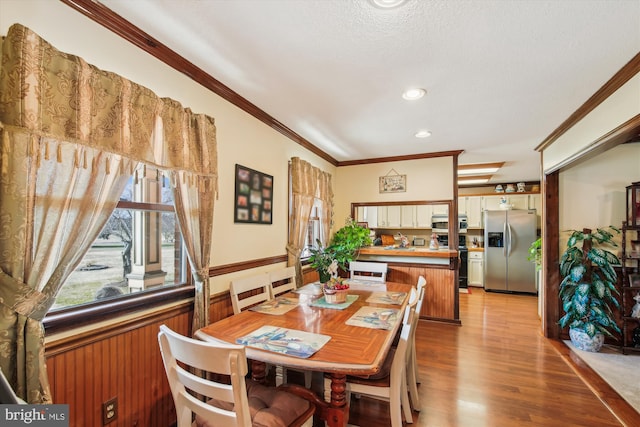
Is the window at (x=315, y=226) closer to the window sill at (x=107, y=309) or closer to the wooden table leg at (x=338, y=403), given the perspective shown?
the window sill at (x=107, y=309)

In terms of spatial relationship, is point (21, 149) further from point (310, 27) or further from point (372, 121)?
point (372, 121)

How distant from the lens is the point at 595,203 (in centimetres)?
341

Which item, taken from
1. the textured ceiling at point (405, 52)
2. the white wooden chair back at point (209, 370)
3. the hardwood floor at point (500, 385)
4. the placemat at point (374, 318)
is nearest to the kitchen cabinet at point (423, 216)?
the hardwood floor at point (500, 385)

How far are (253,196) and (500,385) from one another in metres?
2.69

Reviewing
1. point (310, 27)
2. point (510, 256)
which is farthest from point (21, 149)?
point (510, 256)

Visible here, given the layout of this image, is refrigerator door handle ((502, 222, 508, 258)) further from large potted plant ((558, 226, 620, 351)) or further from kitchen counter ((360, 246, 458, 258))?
large potted plant ((558, 226, 620, 351))

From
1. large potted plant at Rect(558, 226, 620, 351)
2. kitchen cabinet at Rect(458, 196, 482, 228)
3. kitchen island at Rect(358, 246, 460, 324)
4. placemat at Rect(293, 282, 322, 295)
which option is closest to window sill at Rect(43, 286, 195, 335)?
placemat at Rect(293, 282, 322, 295)

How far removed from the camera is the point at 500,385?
8.15ft

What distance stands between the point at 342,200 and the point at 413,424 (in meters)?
3.30

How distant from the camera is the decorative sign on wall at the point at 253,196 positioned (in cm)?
254

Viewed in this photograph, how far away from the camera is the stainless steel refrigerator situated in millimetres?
5785

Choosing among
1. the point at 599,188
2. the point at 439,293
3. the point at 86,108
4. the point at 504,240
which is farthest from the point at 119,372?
the point at 504,240

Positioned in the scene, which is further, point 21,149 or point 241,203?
point 241,203

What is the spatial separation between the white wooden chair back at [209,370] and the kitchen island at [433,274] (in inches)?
136
